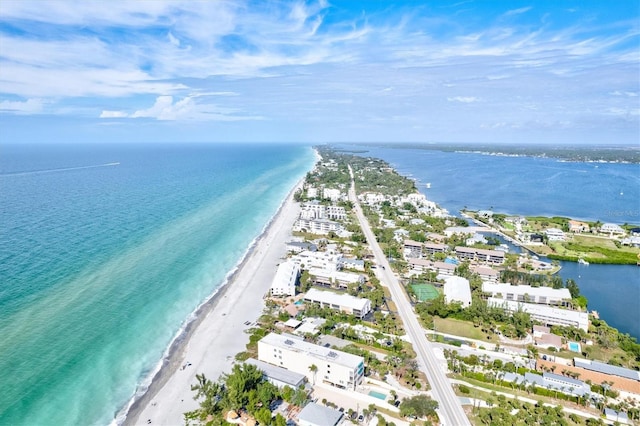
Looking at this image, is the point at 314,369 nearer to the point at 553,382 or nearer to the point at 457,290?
the point at 553,382

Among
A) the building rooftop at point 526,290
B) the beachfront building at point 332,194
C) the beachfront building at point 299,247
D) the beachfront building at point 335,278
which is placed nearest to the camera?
the building rooftop at point 526,290

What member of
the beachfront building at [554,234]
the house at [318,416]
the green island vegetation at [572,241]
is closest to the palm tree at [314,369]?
the house at [318,416]

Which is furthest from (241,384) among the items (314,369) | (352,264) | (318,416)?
Answer: (352,264)

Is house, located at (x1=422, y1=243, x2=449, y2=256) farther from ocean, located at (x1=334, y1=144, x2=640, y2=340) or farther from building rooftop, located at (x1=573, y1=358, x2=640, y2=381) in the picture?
building rooftop, located at (x1=573, y1=358, x2=640, y2=381)

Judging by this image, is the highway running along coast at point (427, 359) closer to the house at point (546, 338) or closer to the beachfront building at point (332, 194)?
the house at point (546, 338)

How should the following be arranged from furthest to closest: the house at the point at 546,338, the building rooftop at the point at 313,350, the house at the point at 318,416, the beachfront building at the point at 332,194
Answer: the beachfront building at the point at 332,194, the house at the point at 546,338, the building rooftop at the point at 313,350, the house at the point at 318,416

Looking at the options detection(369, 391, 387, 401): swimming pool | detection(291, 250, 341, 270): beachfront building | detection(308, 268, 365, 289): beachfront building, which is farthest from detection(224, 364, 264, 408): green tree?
detection(291, 250, 341, 270): beachfront building
